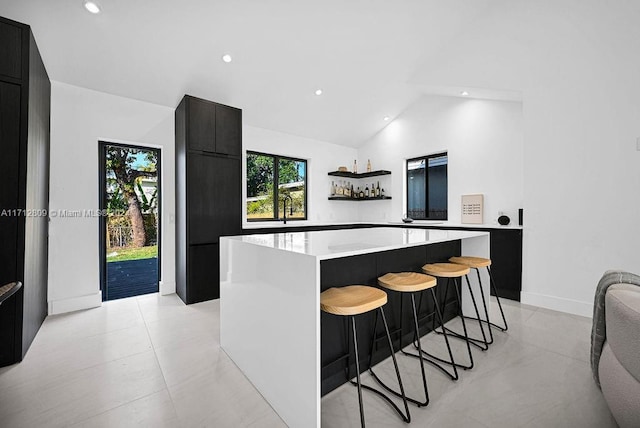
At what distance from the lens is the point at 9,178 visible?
2119 millimetres

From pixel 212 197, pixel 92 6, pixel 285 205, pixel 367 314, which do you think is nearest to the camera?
pixel 367 314

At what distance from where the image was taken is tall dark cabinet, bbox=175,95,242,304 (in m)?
3.46

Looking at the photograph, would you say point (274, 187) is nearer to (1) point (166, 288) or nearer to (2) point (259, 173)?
(2) point (259, 173)

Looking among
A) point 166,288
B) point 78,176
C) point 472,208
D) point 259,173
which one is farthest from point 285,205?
point 472,208

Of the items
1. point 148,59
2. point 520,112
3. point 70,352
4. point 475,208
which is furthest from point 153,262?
point 520,112

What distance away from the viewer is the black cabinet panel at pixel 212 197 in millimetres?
3477

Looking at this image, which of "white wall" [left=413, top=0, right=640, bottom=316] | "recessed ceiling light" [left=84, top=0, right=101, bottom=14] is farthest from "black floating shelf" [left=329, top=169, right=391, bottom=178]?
"recessed ceiling light" [left=84, top=0, right=101, bottom=14]

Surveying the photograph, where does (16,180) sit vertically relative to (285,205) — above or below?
above

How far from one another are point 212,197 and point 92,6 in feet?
6.75

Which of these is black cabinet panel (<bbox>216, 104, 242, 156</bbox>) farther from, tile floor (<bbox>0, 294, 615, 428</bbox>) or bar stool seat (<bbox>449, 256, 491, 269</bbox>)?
bar stool seat (<bbox>449, 256, 491, 269</bbox>)

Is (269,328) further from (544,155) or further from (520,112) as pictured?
(520,112)

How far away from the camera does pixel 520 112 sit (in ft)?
12.3

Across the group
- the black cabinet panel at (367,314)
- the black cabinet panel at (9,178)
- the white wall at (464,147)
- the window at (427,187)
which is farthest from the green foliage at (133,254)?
the window at (427,187)

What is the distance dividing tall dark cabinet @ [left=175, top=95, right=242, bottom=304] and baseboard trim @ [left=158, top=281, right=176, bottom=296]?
105 millimetres
